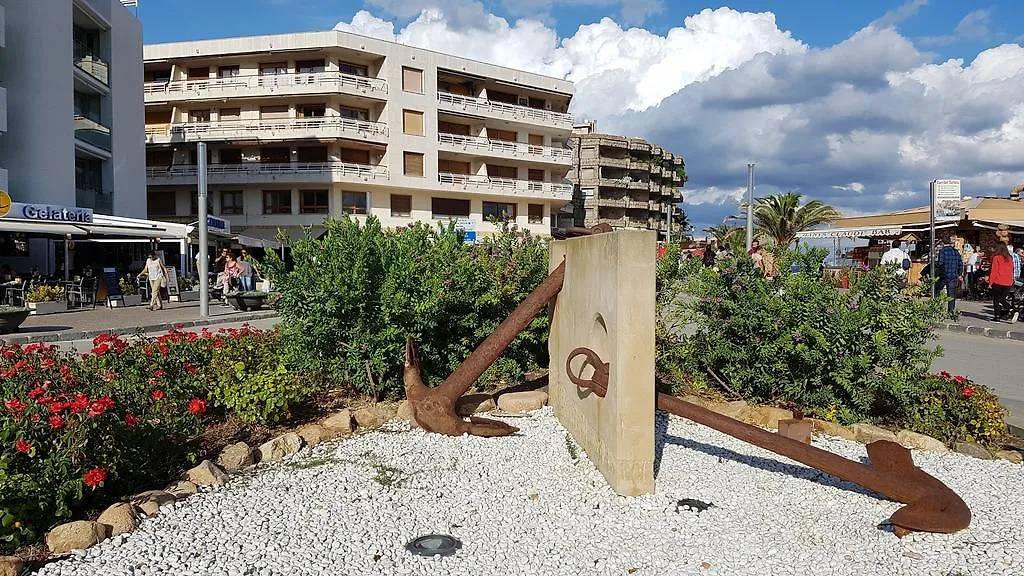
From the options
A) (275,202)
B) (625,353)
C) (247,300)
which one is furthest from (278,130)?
(625,353)

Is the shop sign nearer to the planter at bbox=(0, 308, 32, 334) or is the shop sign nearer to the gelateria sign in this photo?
the gelateria sign

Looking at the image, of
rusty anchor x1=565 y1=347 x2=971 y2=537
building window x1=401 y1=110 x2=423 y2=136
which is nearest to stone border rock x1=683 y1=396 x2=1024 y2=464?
rusty anchor x1=565 y1=347 x2=971 y2=537

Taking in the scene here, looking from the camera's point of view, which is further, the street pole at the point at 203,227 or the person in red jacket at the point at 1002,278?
the street pole at the point at 203,227

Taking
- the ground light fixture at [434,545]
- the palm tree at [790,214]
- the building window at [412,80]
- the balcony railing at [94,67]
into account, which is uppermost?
the building window at [412,80]

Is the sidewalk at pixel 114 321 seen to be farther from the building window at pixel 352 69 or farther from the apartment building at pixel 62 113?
the building window at pixel 352 69

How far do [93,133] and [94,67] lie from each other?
257 cm

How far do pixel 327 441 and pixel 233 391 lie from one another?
79 centimetres

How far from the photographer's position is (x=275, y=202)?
42125 mm

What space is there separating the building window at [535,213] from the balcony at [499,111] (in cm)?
533

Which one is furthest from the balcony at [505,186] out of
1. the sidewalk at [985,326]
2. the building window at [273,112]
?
the sidewalk at [985,326]

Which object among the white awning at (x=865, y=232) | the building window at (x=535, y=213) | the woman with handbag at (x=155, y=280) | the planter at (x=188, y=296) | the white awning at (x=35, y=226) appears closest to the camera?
the white awning at (x=35, y=226)

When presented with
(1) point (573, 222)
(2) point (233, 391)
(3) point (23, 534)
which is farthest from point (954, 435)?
(1) point (573, 222)

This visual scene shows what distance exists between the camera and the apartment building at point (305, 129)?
1601 inches

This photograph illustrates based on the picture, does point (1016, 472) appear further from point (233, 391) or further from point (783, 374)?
point (233, 391)
